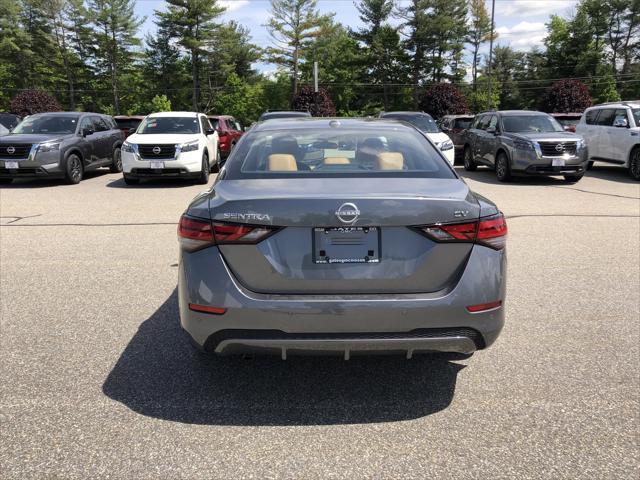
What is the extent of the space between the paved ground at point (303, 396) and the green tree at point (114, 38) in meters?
61.7

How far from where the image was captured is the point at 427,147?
159 inches

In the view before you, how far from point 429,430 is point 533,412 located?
2.09 ft

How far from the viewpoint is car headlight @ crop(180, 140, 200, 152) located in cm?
1366

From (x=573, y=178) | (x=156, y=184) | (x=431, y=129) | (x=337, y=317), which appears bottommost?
(x=156, y=184)

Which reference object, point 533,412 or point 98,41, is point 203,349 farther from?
point 98,41

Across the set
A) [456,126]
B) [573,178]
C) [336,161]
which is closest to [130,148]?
A: [336,161]

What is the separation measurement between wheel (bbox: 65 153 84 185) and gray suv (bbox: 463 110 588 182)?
35.3ft

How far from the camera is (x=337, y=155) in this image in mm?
3939

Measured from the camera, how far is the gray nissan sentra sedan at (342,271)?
292 centimetres

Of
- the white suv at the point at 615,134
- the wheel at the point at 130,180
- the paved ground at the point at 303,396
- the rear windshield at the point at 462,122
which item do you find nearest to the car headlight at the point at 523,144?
the white suv at the point at 615,134

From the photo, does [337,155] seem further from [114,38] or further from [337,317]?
[114,38]

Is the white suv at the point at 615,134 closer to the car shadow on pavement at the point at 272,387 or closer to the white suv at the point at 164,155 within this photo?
the white suv at the point at 164,155

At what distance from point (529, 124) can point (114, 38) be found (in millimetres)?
56783

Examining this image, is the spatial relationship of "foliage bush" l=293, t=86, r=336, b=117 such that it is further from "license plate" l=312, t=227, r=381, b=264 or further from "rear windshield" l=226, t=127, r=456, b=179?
"license plate" l=312, t=227, r=381, b=264
